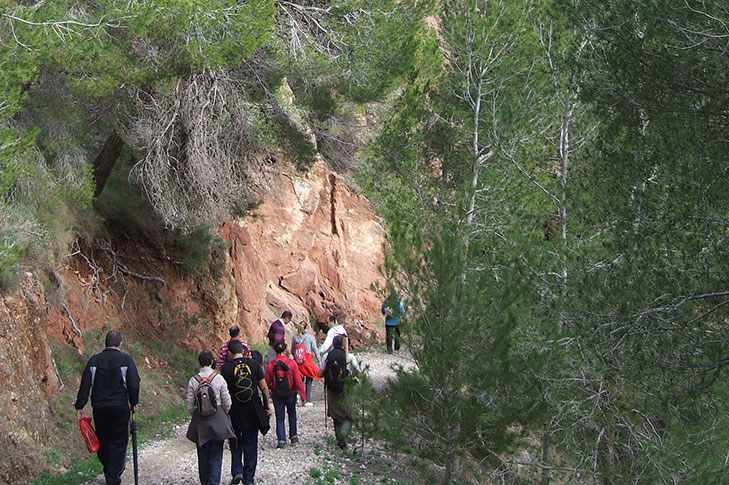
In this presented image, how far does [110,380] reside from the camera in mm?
8969

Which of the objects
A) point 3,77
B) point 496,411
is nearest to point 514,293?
point 496,411

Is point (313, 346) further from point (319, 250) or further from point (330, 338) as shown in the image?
point (319, 250)

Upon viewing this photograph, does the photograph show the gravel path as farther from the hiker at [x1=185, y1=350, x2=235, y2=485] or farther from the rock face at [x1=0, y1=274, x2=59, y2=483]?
the hiker at [x1=185, y1=350, x2=235, y2=485]

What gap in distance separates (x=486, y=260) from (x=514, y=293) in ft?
4.71

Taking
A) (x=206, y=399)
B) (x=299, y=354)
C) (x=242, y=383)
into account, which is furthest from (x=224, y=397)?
(x=299, y=354)

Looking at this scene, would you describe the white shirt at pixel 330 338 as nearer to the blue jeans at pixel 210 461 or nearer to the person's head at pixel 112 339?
the blue jeans at pixel 210 461

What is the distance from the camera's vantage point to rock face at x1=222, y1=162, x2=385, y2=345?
2584cm

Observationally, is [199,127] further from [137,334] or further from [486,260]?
[486,260]

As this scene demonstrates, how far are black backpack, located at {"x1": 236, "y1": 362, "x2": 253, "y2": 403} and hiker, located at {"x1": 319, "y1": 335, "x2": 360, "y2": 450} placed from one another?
208 cm

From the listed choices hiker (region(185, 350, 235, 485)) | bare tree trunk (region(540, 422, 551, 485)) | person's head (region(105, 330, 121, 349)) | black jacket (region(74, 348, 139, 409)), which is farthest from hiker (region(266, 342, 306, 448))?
bare tree trunk (region(540, 422, 551, 485))

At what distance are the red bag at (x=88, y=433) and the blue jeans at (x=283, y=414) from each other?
9.98 ft

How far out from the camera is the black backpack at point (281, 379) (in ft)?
37.6

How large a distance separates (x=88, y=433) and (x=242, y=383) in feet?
5.76

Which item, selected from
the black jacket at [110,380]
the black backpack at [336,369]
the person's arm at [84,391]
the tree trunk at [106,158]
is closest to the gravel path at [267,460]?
the black backpack at [336,369]
